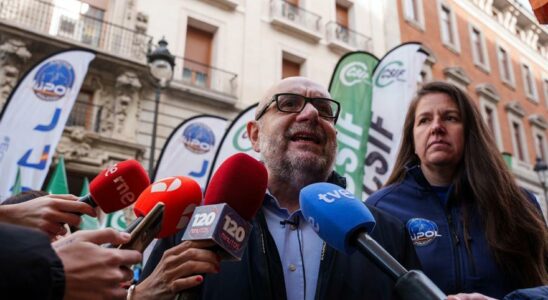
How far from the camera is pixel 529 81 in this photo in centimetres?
2339

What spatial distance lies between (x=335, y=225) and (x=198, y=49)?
12505mm

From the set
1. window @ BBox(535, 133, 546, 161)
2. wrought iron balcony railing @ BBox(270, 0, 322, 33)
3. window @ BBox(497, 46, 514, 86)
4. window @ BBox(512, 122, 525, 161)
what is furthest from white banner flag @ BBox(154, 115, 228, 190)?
window @ BBox(535, 133, 546, 161)

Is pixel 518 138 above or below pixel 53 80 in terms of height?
above

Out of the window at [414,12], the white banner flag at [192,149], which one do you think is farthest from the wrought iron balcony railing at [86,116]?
the window at [414,12]

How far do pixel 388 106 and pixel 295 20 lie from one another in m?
9.63

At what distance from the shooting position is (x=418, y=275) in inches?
37.0

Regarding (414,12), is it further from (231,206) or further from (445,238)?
(231,206)

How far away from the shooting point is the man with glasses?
159 cm

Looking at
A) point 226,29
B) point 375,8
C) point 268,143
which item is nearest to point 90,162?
point 226,29

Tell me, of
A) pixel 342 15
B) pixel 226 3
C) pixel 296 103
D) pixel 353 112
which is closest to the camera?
pixel 296 103

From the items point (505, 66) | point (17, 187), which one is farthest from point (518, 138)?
point (17, 187)

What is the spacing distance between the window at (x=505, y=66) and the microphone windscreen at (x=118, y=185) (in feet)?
76.1

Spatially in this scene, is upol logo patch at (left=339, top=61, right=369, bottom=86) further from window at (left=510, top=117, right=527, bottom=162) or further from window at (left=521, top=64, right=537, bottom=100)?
window at (left=521, top=64, right=537, bottom=100)

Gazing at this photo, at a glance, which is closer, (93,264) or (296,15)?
(93,264)
